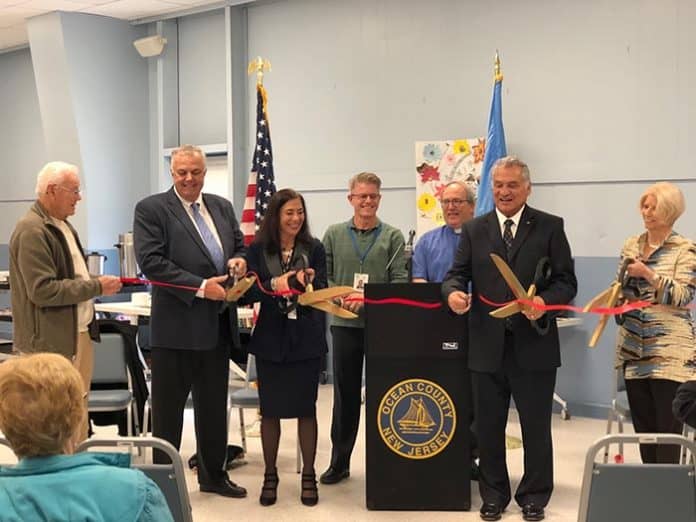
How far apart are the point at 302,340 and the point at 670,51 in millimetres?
3493

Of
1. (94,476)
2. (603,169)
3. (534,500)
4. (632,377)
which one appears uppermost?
(603,169)

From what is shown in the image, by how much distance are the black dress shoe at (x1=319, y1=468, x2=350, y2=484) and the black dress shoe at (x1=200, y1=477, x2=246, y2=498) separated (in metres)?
0.45

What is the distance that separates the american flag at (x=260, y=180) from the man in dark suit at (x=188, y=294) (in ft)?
10.1

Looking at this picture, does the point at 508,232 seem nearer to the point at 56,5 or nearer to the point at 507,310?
the point at 507,310

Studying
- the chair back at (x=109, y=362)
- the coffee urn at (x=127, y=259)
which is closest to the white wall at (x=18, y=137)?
the coffee urn at (x=127, y=259)

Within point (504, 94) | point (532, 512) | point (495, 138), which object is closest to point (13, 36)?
point (504, 94)

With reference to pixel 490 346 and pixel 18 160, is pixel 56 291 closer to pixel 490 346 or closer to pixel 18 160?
pixel 490 346

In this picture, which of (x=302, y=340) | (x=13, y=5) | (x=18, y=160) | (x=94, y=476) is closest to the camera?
(x=94, y=476)

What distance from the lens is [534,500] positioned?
4129 millimetres

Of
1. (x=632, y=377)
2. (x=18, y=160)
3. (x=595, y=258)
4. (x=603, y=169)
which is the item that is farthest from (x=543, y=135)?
(x=18, y=160)

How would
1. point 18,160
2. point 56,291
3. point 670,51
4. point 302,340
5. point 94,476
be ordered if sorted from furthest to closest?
1. point 18,160
2. point 670,51
3. point 302,340
4. point 56,291
5. point 94,476

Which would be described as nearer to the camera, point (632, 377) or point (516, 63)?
point (632, 377)

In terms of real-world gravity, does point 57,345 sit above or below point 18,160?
below

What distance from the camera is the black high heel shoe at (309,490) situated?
4.41m
